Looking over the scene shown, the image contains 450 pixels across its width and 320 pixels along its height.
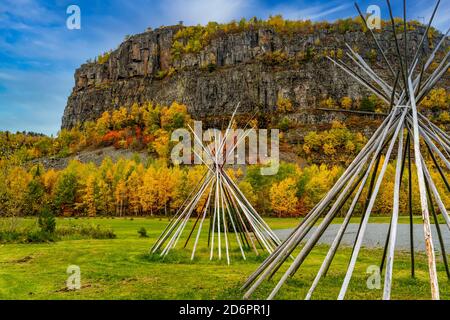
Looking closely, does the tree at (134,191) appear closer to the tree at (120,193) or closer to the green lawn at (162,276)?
the tree at (120,193)

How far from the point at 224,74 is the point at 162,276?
107758 mm

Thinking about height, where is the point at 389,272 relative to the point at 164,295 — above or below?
above

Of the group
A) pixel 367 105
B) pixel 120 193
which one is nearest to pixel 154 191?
pixel 120 193

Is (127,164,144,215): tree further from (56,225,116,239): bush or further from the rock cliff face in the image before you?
the rock cliff face

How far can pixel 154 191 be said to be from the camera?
44.0 metres

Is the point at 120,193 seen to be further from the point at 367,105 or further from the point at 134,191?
the point at 367,105

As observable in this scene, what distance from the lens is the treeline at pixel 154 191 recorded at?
41.4 meters

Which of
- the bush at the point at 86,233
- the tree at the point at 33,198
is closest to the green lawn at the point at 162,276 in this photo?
the bush at the point at 86,233

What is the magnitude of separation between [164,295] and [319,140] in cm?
7713

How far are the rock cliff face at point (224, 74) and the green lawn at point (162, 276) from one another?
8731cm

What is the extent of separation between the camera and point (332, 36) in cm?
12350

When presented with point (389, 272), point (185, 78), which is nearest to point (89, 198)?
point (389, 272)

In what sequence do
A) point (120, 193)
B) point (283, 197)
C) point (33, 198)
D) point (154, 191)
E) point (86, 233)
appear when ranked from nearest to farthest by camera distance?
point (86, 233)
point (283, 197)
point (33, 198)
point (154, 191)
point (120, 193)

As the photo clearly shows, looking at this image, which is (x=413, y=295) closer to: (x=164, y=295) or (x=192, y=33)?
(x=164, y=295)
